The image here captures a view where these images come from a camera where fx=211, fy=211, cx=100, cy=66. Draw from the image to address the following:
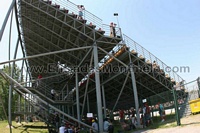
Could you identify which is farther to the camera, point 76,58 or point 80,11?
point 76,58

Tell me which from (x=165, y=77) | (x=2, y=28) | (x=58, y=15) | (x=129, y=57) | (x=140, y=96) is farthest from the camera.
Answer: (x=140, y=96)

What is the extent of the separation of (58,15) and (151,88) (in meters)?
13.7

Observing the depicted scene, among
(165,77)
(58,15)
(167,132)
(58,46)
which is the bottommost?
(167,132)

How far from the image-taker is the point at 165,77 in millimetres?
21172

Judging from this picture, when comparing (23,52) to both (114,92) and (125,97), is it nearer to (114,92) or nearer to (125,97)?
(114,92)

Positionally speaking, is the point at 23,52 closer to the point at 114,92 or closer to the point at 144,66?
the point at 114,92

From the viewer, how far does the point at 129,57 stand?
63.1 feet

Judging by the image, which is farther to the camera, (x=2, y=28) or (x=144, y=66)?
(x=144, y=66)

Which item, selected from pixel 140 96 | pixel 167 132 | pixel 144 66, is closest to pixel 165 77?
pixel 144 66

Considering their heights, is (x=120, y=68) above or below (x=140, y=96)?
above

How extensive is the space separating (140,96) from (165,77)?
7.44 m

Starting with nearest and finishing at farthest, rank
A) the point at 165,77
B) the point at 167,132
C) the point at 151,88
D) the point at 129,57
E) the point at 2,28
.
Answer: the point at 167,132
the point at 2,28
the point at 129,57
the point at 165,77
the point at 151,88

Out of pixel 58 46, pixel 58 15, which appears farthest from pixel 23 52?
pixel 58 15

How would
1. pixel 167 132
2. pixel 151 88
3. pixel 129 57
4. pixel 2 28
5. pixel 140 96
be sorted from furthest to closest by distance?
pixel 140 96 → pixel 151 88 → pixel 129 57 → pixel 2 28 → pixel 167 132
